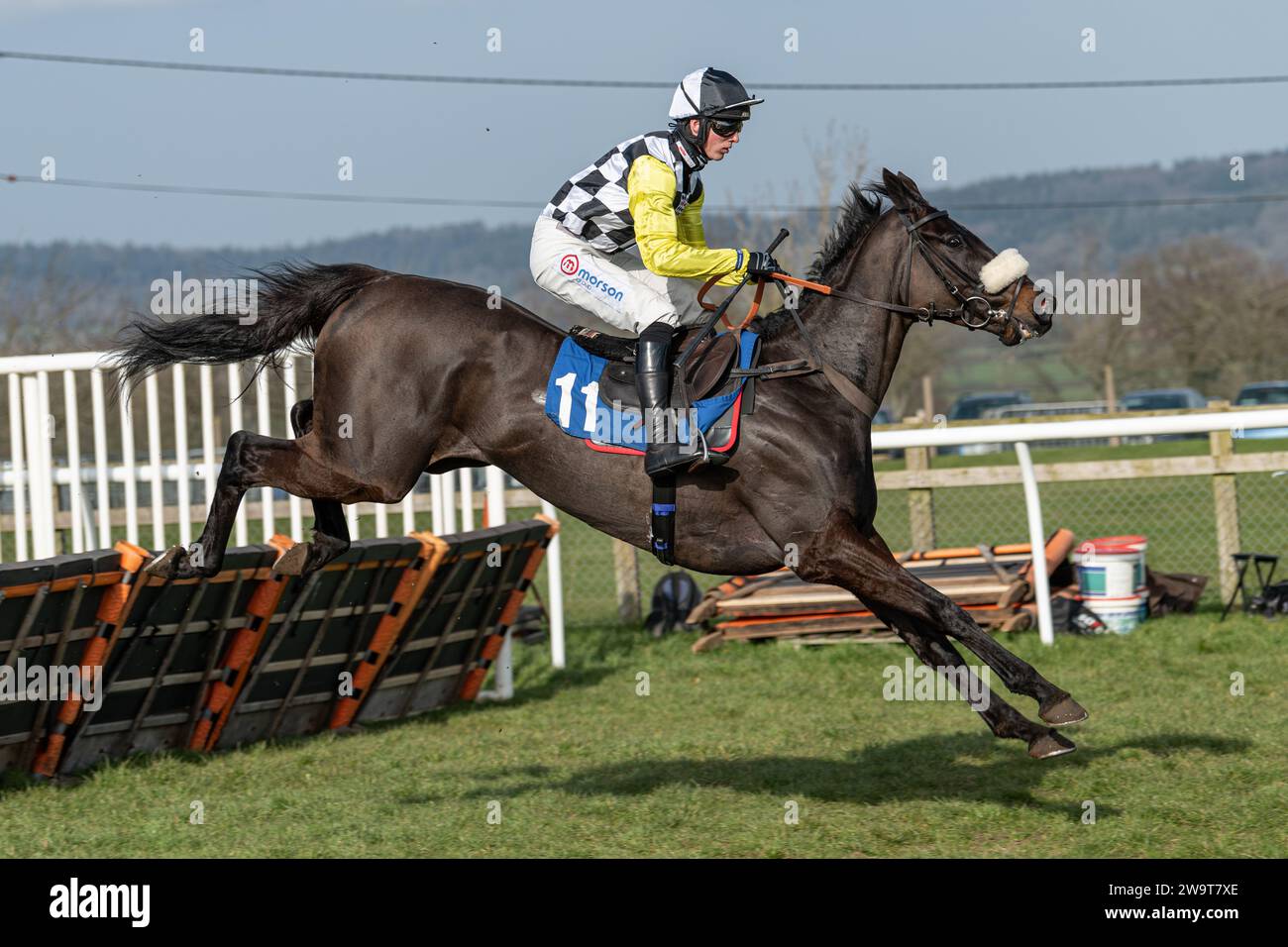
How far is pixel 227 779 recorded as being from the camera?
21.5 feet

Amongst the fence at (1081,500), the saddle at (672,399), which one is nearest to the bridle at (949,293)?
the saddle at (672,399)

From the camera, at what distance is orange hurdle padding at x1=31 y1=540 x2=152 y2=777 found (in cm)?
618

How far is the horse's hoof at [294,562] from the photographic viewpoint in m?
5.71

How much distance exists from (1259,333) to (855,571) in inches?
1665

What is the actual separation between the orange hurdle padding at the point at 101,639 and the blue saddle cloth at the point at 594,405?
6.82 feet

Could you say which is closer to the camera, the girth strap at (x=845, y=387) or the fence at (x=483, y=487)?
the girth strap at (x=845, y=387)

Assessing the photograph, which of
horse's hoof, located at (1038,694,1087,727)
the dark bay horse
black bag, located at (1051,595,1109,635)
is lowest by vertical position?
black bag, located at (1051,595,1109,635)

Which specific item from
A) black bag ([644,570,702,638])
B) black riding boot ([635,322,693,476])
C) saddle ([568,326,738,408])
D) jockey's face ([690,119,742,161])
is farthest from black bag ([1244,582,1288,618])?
jockey's face ([690,119,742,161])

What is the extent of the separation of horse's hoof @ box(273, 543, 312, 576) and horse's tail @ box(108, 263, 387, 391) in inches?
32.2

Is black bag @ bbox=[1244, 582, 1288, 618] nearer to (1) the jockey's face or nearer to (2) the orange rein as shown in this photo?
(2) the orange rein

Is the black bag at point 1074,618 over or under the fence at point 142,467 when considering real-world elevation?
under

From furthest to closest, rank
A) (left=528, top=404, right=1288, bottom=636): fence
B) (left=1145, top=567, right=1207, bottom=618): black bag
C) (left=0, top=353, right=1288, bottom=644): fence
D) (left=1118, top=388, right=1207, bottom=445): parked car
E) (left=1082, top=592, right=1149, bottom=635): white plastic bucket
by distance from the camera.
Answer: (left=1118, top=388, right=1207, bottom=445): parked car, (left=1145, top=567, right=1207, bottom=618): black bag, (left=528, top=404, right=1288, bottom=636): fence, (left=1082, top=592, right=1149, bottom=635): white plastic bucket, (left=0, top=353, right=1288, bottom=644): fence

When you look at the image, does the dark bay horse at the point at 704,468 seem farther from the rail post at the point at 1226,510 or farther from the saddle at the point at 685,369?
the rail post at the point at 1226,510
